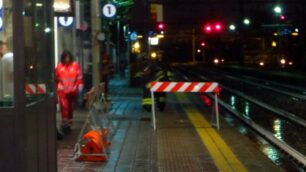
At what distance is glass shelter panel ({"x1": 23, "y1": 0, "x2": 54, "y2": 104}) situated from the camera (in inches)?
228

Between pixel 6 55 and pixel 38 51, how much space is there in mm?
593

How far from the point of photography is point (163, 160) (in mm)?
10289

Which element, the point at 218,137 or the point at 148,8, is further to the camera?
the point at 148,8

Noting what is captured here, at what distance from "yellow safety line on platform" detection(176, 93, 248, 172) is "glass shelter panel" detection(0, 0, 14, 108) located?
4.44m

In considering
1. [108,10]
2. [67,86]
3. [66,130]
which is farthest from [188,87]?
[108,10]

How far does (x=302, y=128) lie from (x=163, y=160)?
245 inches

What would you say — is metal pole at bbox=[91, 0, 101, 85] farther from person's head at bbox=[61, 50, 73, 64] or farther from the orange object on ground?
the orange object on ground

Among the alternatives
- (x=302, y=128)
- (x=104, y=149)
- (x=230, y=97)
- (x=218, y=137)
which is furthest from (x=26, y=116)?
(x=230, y=97)

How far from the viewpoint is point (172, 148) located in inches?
458

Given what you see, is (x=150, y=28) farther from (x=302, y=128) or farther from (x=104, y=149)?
(x=104, y=149)

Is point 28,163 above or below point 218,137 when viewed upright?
above

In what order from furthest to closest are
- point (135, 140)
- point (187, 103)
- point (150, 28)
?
1. point (150, 28)
2. point (187, 103)
3. point (135, 140)

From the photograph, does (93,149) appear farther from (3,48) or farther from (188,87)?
(188,87)

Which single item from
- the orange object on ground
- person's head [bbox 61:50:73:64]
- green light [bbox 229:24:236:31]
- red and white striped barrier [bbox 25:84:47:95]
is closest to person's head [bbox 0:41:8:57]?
red and white striped barrier [bbox 25:84:47:95]
